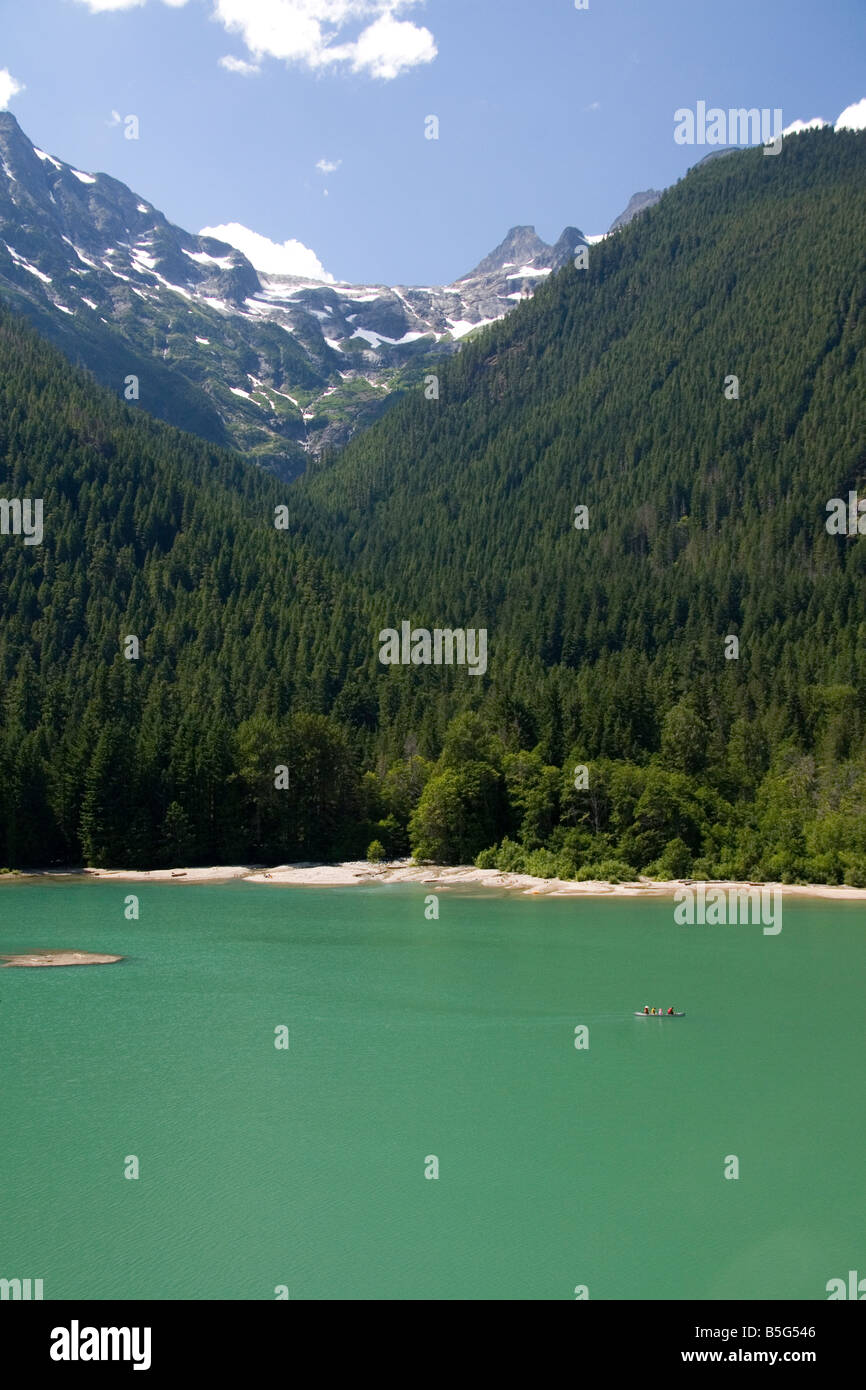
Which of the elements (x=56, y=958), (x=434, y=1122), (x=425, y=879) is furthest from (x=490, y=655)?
(x=434, y=1122)

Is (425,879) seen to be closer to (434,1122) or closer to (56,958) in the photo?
(56,958)

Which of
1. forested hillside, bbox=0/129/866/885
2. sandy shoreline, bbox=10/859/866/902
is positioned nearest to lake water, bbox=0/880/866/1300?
sandy shoreline, bbox=10/859/866/902

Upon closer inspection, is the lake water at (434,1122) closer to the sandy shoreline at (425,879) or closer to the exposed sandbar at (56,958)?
the exposed sandbar at (56,958)

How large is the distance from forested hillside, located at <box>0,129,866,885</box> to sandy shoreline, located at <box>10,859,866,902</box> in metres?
2.24

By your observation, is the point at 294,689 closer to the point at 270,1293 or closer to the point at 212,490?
the point at 212,490

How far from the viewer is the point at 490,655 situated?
13850cm

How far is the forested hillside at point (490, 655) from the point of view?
90562 mm

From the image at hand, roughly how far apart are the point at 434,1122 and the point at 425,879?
188 feet

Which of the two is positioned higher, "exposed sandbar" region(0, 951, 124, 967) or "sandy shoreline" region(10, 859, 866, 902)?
"exposed sandbar" region(0, 951, 124, 967)

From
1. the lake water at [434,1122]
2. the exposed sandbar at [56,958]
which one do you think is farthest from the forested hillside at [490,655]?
the exposed sandbar at [56,958]

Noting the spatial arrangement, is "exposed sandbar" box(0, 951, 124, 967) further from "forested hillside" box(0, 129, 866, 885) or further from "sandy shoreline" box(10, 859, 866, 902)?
"forested hillside" box(0, 129, 866, 885)

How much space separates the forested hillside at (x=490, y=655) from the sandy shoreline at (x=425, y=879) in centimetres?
224

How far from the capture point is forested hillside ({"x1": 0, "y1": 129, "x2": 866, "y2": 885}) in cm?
9056
